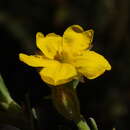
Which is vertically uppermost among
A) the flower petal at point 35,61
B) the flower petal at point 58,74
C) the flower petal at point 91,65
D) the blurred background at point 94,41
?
the flower petal at point 35,61

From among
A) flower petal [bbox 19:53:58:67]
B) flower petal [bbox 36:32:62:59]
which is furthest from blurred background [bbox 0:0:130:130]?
flower petal [bbox 19:53:58:67]

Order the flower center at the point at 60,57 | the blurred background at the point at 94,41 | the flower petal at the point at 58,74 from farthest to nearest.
→ 1. the blurred background at the point at 94,41
2. the flower center at the point at 60,57
3. the flower petal at the point at 58,74

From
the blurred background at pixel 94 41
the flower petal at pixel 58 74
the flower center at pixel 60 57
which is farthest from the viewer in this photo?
the blurred background at pixel 94 41

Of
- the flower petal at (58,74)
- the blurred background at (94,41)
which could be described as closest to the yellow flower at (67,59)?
the flower petal at (58,74)

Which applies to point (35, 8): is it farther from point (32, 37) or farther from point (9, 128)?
point (9, 128)

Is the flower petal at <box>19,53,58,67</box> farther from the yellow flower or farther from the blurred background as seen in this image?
the blurred background

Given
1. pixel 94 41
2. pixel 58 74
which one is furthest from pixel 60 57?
pixel 94 41

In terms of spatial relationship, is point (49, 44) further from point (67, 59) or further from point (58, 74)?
point (58, 74)

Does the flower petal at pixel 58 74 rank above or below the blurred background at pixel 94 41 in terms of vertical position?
above

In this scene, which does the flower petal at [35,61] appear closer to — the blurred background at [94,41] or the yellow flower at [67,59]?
the yellow flower at [67,59]
